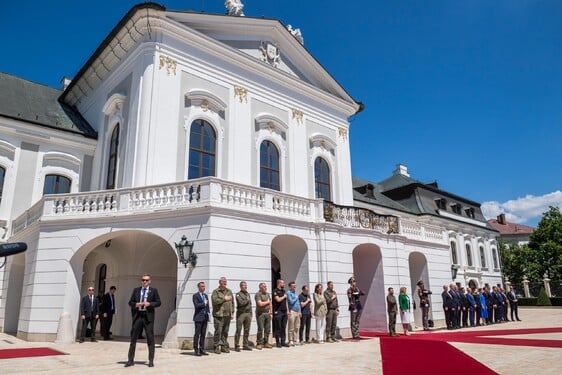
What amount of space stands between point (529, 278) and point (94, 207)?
4675cm

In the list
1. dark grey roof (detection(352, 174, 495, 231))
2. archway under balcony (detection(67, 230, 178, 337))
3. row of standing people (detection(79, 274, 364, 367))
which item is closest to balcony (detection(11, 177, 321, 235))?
archway under balcony (detection(67, 230, 178, 337))

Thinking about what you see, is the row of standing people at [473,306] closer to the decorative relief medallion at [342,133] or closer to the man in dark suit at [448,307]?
the man in dark suit at [448,307]

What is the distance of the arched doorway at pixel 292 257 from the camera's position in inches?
561

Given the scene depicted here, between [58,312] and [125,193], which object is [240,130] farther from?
[58,312]

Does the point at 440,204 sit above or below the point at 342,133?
below

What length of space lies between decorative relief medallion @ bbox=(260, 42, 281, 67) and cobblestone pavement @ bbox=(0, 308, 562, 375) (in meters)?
13.9

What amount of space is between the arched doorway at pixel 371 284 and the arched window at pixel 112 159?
10.0 meters

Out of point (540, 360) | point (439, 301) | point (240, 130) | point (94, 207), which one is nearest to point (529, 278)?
point (439, 301)

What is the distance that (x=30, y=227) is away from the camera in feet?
45.5

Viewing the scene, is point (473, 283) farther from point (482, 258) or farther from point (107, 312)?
point (107, 312)

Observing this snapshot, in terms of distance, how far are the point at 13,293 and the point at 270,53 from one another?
14.5 metres

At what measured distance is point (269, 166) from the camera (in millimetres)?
→ 19953

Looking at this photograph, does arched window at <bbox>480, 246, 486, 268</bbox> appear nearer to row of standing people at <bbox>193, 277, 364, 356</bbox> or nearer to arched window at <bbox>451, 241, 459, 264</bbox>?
arched window at <bbox>451, 241, 459, 264</bbox>

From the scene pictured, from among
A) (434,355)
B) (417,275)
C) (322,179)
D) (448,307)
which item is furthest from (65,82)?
(434,355)
